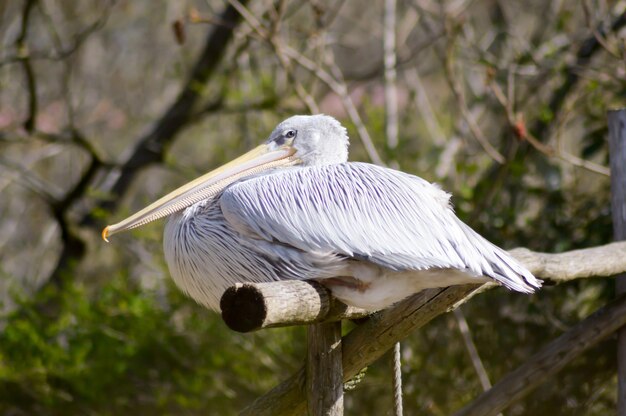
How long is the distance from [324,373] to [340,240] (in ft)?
1.48

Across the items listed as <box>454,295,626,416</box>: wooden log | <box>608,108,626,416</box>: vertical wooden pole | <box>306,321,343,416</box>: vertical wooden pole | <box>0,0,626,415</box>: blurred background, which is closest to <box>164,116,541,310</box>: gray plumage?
<box>306,321,343,416</box>: vertical wooden pole

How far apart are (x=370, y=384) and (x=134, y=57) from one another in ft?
19.0

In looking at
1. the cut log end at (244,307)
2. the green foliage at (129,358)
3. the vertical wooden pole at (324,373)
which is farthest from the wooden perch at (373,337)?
the green foliage at (129,358)

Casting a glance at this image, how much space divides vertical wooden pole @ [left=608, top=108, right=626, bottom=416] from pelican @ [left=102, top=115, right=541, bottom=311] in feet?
4.40

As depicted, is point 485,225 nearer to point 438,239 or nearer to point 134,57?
point 438,239

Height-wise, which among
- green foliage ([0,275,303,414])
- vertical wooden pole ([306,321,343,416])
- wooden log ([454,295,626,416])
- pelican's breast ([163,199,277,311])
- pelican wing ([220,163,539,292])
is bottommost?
green foliage ([0,275,303,414])

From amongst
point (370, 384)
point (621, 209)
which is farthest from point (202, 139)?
point (621, 209)

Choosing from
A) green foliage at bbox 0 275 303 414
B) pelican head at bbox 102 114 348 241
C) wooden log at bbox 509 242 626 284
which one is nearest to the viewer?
pelican head at bbox 102 114 348 241

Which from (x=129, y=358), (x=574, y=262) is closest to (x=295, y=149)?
(x=574, y=262)

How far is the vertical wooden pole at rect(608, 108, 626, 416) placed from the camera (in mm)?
3498

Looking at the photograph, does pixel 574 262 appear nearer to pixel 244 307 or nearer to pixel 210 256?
pixel 210 256

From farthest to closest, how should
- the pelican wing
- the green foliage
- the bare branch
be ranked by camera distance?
the bare branch
the green foliage
the pelican wing

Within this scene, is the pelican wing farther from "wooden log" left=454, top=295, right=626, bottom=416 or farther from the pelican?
"wooden log" left=454, top=295, right=626, bottom=416

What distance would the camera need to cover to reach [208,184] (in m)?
2.68
